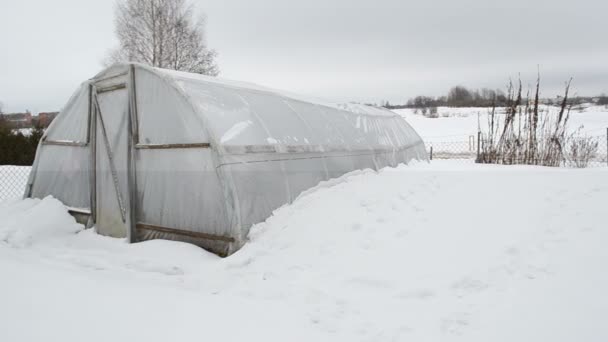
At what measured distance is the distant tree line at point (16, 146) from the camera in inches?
591

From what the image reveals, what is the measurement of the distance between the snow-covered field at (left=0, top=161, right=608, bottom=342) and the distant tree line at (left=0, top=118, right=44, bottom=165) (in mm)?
11941

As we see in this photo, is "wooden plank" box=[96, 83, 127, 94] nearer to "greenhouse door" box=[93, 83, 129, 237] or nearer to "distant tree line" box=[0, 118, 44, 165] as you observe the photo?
"greenhouse door" box=[93, 83, 129, 237]

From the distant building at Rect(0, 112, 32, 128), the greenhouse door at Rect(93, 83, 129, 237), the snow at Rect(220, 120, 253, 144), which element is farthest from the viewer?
the distant building at Rect(0, 112, 32, 128)

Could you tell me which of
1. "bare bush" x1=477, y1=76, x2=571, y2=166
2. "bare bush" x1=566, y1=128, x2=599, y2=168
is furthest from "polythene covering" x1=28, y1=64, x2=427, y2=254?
"bare bush" x1=566, y1=128, x2=599, y2=168

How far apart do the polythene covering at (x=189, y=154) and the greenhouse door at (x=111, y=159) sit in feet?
0.08

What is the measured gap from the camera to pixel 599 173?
548 cm

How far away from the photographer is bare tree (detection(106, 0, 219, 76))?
18328mm

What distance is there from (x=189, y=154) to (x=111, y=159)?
1.61m

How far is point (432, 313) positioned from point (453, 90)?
2975 inches

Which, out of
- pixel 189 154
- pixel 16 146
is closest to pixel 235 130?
pixel 189 154

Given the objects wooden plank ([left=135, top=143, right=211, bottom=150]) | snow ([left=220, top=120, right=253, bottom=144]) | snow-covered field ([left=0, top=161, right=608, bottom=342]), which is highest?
snow ([left=220, top=120, right=253, bottom=144])

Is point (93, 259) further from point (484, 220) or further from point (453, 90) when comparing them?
point (453, 90)

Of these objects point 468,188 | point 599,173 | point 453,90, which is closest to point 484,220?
point 468,188

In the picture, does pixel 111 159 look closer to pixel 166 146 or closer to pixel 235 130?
pixel 166 146
